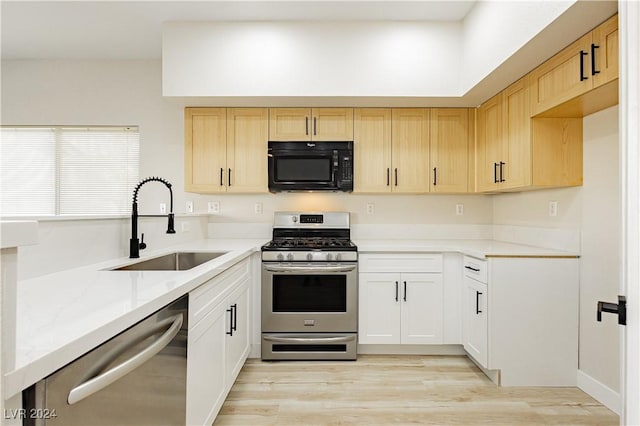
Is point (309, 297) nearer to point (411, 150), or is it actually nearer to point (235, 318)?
point (235, 318)

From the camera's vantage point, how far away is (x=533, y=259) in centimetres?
255

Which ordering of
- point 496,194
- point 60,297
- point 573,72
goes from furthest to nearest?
1. point 496,194
2. point 573,72
3. point 60,297

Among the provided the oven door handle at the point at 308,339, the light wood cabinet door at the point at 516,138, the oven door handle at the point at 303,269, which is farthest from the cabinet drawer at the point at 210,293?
the light wood cabinet door at the point at 516,138

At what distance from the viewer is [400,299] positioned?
9.98 ft

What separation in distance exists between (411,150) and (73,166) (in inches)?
136

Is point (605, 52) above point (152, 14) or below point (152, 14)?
below

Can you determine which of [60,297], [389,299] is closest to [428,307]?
[389,299]

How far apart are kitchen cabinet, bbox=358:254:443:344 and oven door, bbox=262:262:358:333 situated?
11 cm

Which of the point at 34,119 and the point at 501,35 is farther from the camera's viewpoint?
the point at 34,119

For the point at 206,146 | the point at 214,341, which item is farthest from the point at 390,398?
the point at 206,146

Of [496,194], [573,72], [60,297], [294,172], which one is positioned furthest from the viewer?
[496,194]

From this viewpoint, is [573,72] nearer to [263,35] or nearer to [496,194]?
[496,194]

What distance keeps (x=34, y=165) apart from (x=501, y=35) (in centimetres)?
443
